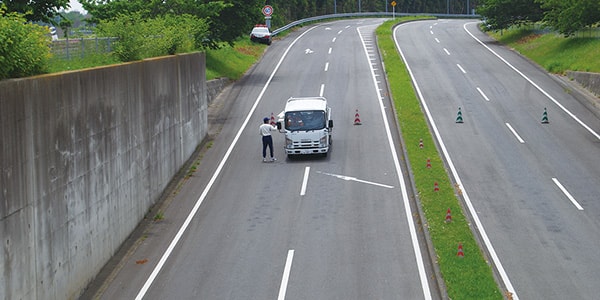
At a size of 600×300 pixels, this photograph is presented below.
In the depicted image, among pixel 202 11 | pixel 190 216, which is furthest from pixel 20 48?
pixel 202 11

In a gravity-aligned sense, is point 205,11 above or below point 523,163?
above

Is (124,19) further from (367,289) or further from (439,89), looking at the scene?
(439,89)

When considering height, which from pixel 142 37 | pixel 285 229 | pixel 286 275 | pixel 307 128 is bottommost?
pixel 286 275

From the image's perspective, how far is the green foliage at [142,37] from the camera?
962 inches

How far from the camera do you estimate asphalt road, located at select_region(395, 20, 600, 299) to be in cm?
1881

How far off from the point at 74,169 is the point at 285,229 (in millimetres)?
7227

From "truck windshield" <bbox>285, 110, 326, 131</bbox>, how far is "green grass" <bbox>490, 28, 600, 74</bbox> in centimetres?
2002

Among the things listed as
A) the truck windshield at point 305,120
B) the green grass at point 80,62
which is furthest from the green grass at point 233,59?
the green grass at point 80,62

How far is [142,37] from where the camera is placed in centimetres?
2606

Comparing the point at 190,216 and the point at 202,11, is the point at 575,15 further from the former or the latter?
the point at 190,216

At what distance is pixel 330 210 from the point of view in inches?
942

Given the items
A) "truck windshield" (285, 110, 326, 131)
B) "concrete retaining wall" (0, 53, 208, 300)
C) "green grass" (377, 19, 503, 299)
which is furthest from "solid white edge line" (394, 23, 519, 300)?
"concrete retaining wall" (0, 53, 208, 300)

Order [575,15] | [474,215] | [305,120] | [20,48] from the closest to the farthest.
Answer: [20,48] → [474,215] → [305,120] → [575,15]

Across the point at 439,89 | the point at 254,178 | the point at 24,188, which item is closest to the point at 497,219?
the point at 254,178
